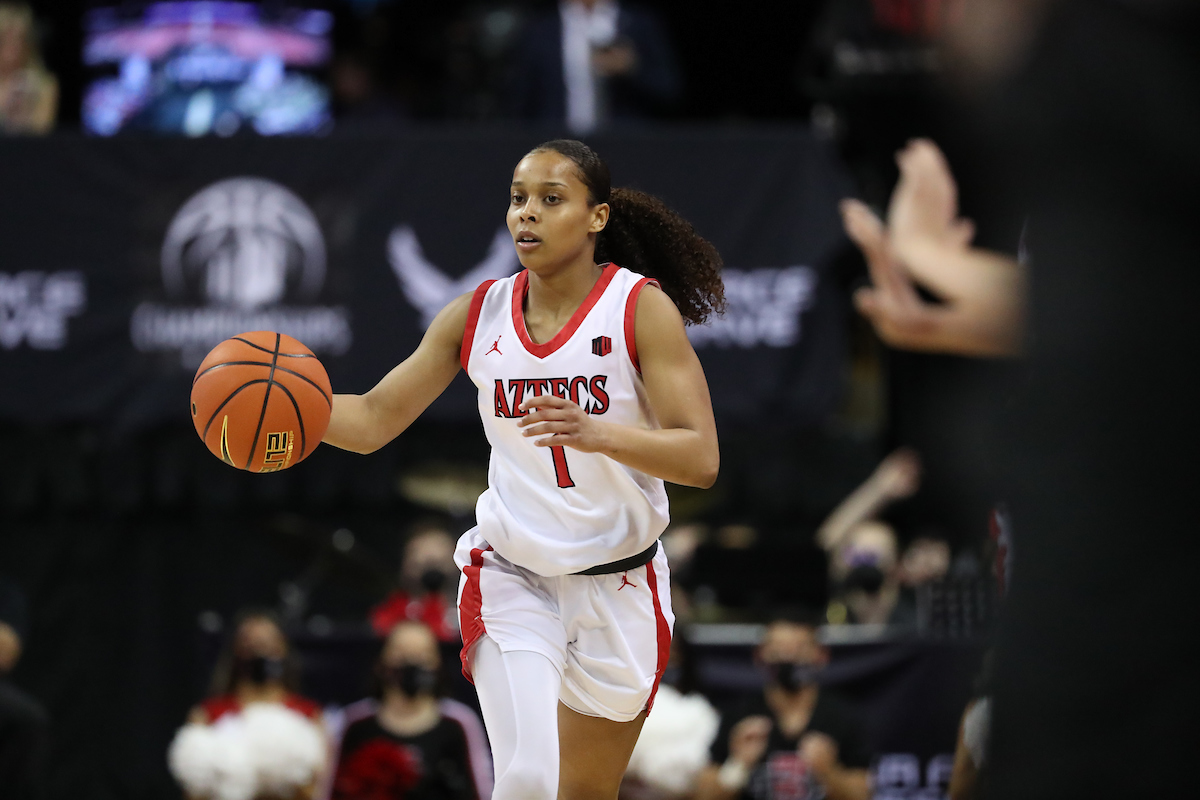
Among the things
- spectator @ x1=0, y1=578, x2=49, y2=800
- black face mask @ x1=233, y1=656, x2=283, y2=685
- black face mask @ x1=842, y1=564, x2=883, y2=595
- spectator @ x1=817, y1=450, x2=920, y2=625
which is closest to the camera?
spectator @ x1=0, y1=578, x2=49, y2=800

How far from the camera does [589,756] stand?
166 inches

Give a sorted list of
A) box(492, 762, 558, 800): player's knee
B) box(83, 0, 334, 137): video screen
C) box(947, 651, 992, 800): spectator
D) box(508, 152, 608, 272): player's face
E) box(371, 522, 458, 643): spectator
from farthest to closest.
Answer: box(83, 0, 334, 137): video screen, box(371, 522, 458, 643): spectator, box(508, 152, 608, 272): player's face, box(947, 651, 992, 800): spectator, box(492, 762, 558, 800): player's knee

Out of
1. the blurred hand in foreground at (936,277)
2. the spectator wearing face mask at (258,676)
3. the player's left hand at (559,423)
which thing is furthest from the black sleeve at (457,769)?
the blurred hand in foreground at (936,277)

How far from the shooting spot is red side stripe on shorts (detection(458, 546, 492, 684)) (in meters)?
4.17

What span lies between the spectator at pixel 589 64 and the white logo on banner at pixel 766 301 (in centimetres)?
171

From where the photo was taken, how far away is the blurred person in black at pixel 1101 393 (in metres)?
1.76

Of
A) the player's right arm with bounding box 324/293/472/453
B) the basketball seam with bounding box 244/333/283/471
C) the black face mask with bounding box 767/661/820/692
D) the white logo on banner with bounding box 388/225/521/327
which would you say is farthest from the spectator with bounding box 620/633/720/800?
the white logo on banner with bounding box 388/225/521/327

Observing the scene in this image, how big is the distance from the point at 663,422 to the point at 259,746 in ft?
13.0

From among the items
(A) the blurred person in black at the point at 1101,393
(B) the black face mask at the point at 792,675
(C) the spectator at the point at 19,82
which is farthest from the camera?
(C) the spectator at the point at 19,82

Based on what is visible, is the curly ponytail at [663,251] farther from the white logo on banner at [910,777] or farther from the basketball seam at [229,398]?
the white logo on banner at [910,777]

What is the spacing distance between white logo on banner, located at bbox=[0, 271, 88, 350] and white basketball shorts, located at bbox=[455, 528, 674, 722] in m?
6.35

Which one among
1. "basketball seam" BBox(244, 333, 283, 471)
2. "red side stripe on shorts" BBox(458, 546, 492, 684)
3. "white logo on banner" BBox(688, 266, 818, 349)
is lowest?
"red side stripe on shorts" BBox(458, 546, 492, 684)

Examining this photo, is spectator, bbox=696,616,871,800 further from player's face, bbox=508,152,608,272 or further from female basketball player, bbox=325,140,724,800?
player's face, bbox=508,152,608,272

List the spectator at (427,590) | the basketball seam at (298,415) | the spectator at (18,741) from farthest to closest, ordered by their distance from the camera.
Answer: the spectator at (427,590) < the spectator at (18,741) < the basketball seam at (298,415)
